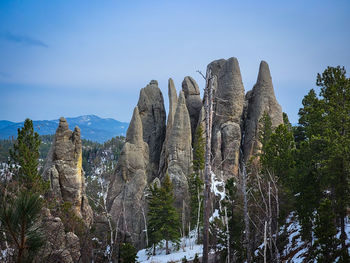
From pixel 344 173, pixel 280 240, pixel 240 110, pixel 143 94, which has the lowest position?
pixel 280 240

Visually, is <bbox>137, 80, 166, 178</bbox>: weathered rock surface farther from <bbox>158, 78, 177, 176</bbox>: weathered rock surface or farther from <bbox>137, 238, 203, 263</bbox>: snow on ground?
<bbox>137, 238, 203, 263</bbox>: snow on ground

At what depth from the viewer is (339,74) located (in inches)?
808

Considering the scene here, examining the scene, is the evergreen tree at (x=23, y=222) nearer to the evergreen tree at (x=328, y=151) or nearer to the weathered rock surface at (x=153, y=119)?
the evergreen tree at (x=328, y=151)

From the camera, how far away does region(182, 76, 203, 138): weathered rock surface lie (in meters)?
54.2

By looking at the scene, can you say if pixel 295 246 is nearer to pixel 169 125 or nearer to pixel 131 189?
pixel 131 189

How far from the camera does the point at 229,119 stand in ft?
155

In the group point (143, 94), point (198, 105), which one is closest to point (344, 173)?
point (198, 105)

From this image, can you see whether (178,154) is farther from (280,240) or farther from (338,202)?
(338,202)

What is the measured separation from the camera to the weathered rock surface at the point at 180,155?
4078 centimetres

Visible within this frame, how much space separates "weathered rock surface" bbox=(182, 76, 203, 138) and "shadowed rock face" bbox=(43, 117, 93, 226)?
22295mm

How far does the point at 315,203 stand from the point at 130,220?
2557 cm

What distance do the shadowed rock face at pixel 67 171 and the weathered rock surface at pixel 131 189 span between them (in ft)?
16.4

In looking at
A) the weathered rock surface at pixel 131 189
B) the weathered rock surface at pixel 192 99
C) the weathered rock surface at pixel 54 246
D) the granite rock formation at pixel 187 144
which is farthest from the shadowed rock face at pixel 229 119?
the weathered rock surface at pixel 54 246

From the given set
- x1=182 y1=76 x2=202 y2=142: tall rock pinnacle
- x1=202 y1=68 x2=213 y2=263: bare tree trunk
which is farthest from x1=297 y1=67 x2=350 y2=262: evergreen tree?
x1=182 y1=76 x2=202 y2=142: tall rock pinnacle
